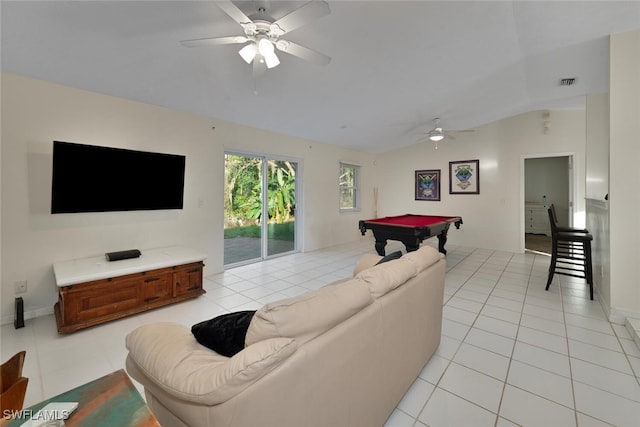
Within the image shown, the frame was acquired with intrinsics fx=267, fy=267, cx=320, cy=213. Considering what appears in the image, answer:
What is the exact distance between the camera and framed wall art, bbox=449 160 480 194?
620cm

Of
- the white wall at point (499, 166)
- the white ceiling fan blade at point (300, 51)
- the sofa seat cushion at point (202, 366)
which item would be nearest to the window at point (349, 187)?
the white wall at point (499, 166)

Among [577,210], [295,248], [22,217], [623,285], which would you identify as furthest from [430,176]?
[22,217]

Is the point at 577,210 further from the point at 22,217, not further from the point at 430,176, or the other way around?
the point at 22,217

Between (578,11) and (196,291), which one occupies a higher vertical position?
(578,11)

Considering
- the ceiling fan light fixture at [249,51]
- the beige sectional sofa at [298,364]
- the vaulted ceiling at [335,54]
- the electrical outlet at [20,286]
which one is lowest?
the electrical outlet at [20,286]

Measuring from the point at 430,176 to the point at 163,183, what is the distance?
19.5ft

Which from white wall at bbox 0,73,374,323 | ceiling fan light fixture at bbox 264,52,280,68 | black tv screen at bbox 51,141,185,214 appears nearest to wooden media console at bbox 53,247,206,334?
white wall at bbox 0,73,374,323

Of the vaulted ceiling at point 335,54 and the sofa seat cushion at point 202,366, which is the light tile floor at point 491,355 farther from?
the vaulted ceiling at point 335,54

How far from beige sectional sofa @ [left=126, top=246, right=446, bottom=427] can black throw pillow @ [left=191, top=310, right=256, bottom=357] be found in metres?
0.04

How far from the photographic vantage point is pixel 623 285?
261 centimetres

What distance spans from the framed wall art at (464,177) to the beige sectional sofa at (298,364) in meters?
5.66

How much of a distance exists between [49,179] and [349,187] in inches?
224

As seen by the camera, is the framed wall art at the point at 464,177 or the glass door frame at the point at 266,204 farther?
the framed wall art at the point at 464,177

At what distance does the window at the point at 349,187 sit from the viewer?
22.7ft
